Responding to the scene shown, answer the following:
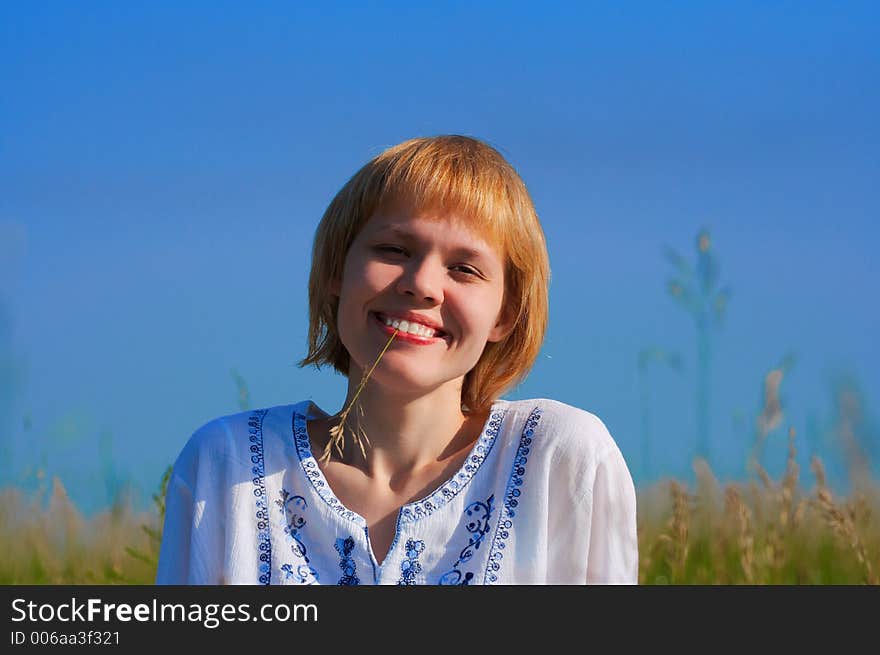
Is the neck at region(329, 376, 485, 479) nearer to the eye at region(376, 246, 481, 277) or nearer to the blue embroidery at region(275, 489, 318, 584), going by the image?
the blue embroidery at region(275, 489, 318, 584)

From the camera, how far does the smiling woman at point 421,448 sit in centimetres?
247

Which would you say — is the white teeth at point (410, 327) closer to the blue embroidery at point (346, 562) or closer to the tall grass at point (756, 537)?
the blue embroidery at point (346, 562)

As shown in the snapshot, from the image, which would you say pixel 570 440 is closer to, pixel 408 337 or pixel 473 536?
pixel 473 536

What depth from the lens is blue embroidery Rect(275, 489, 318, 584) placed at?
2.52 meters

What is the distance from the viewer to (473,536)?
8.27 feet

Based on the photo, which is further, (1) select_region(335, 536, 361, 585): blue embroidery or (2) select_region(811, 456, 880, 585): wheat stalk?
(2) select_region(811, 456, 880, 585): wheat stalk

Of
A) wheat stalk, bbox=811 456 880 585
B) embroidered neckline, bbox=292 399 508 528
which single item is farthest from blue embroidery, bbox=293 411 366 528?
wheat stalk, bbox=811 456 880 585

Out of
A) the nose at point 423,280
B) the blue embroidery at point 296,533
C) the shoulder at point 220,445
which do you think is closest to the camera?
the nose at point 423,280

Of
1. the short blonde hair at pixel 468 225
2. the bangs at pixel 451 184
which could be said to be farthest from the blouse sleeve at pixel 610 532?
the bangs at pixel 451 184

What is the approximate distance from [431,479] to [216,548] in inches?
21.7

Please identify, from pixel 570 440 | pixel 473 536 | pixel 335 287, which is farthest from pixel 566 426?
pixel 335 287

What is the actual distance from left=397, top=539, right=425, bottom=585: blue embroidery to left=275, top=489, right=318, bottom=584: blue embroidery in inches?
8.4
